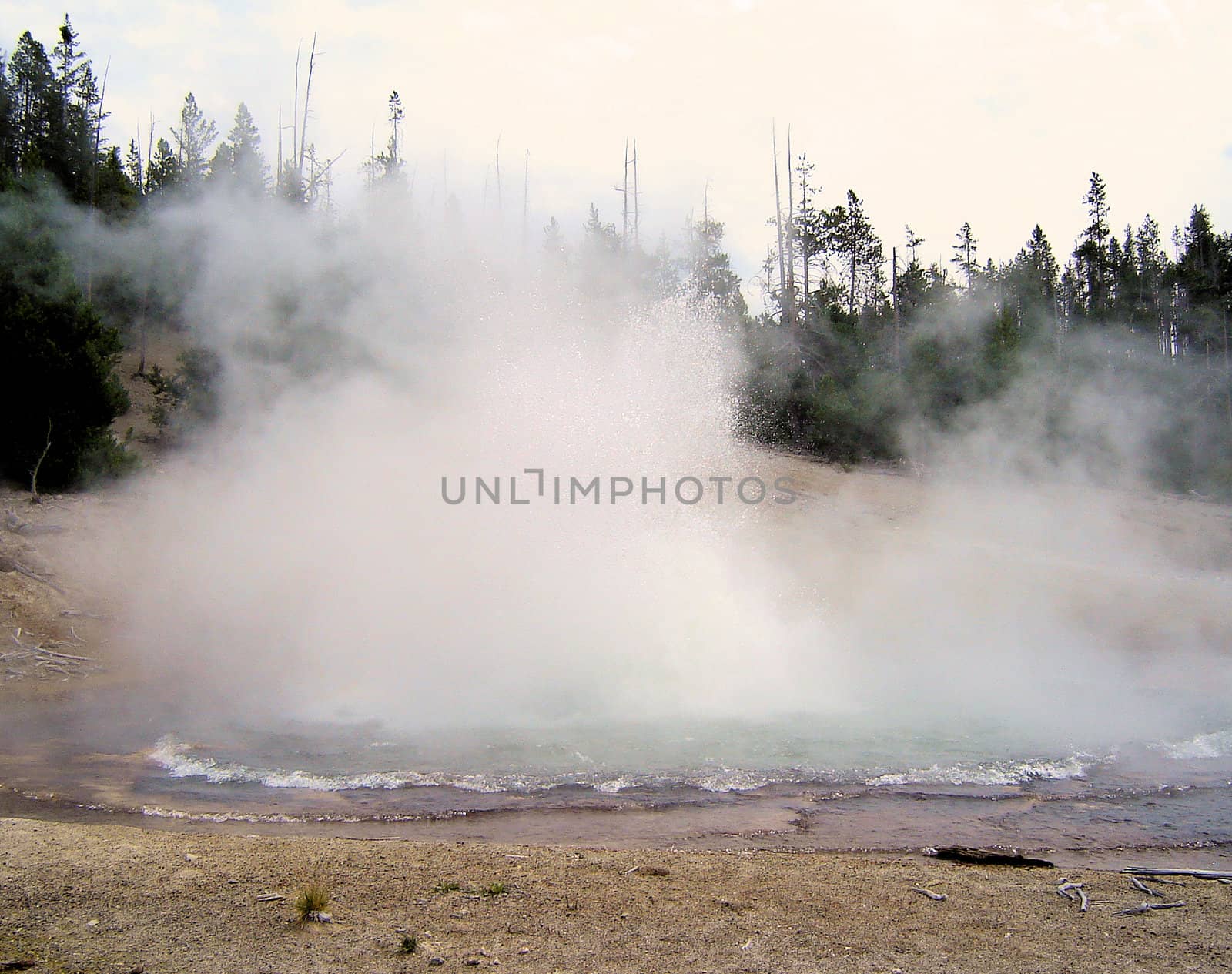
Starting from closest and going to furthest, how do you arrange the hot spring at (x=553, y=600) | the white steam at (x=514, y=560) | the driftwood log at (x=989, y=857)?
the driftwood log at (x=989, y=857), the hot spring at (x=553, y=600), the white steam at (x=514, y=560)

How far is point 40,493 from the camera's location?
13.8 meters

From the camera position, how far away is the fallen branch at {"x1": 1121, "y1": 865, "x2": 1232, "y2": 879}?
16.0ft

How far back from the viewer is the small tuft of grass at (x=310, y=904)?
398cm

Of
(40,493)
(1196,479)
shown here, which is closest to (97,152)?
(40,493)

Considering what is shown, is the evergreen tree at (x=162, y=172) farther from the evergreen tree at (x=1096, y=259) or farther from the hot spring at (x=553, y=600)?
the evergreen tree at (x=1096, y=259)

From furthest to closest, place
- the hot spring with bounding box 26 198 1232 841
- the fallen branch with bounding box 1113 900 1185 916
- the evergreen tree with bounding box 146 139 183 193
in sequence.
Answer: the evergreen tree with bounding box 146 139 183 193, the hot spring with bounding box 26 198 1232 841, the fallen branch with bounding box 1113 900 1185 916

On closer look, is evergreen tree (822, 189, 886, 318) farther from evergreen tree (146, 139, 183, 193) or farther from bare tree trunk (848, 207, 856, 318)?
evergreen tree (146, 139, 183, 193)

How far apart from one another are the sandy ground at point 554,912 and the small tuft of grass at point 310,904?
4 cm

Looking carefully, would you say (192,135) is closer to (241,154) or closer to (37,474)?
(241,154)

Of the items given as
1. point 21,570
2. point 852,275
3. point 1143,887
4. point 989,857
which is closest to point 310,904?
point 989,857

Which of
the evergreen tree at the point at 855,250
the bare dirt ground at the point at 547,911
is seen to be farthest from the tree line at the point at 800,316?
the bare dirt ground at the point at 547,911

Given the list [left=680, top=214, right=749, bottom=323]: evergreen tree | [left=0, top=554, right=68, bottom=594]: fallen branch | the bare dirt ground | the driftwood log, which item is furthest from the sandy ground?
[left=680, top=214, right=749, bottom=323]: evergreen tree

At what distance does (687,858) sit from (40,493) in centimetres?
1335

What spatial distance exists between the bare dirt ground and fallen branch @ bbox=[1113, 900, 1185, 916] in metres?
0.05
